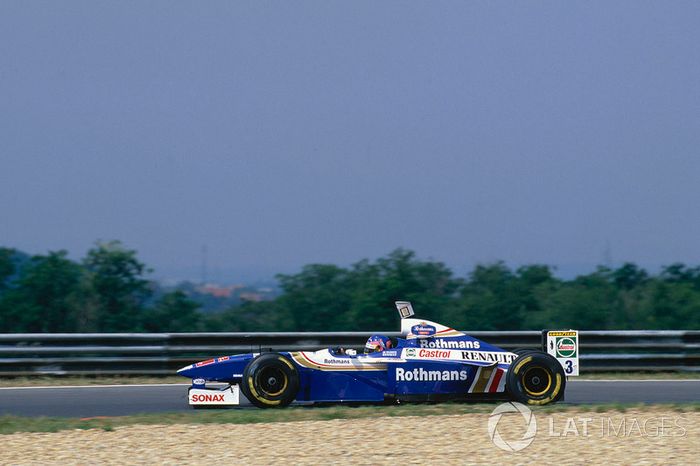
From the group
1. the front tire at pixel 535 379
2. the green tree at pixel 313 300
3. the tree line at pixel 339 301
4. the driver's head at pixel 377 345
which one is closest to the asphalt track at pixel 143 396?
the front tire at pixel 535 379

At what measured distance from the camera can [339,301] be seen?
23.8m

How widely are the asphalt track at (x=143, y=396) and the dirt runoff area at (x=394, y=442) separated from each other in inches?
77.3

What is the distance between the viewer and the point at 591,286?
24.3 meters

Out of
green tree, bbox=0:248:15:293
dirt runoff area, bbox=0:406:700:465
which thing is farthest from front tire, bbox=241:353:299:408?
green tree, bbox=0:248:15:293

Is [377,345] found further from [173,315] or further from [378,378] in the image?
[173,315]

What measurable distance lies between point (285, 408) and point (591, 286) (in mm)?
14893

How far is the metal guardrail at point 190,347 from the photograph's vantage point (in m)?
14.9

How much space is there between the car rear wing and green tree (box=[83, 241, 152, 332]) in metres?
11.2

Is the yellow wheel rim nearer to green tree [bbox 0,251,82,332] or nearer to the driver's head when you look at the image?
the driver's head

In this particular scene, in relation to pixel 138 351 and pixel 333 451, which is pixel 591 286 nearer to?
pixel 138 351

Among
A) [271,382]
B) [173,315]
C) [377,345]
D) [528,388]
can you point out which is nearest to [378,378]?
[377,345]

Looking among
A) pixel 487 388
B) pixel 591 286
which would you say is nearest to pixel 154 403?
pixel 487 388

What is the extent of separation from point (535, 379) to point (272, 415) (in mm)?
3103

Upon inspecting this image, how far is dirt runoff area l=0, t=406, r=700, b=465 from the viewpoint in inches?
319
